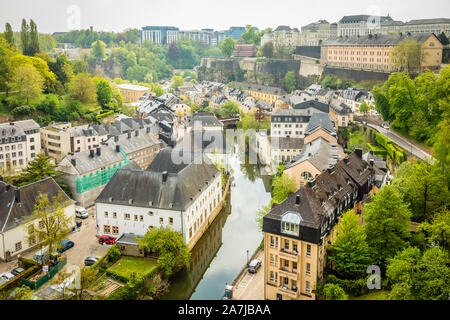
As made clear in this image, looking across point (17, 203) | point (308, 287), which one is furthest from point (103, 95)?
point (308, 287)

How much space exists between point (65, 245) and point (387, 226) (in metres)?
18.3

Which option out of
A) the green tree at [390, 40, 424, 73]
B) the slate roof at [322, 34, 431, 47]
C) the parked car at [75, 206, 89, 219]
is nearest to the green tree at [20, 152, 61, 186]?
the parked car at [75, 206, 89, 219]

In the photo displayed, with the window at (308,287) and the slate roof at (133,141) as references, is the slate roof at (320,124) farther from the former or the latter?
the window at (308,287)

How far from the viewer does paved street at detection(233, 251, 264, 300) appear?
20.4 m

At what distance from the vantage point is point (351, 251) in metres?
19.1

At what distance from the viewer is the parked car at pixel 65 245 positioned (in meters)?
24.5

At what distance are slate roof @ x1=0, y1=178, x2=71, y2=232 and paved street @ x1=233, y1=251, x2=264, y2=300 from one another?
1318 centimetres

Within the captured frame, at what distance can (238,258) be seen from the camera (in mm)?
26422

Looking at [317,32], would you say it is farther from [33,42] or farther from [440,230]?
[440,230]

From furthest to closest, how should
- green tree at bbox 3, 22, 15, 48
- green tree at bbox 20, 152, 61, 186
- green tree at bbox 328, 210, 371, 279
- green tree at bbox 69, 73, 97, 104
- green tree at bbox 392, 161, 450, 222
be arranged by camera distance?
green tree at bbox 69, 73, 97, 104 < green tree at bbox 3, 22, 15, 48 < green tree at bbox 20, 152, 61, 186 < green tree at bbox 392, 161, 450, 222 < green tree at bbox 328, 210, 371, 279

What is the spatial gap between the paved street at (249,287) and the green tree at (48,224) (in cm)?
1038

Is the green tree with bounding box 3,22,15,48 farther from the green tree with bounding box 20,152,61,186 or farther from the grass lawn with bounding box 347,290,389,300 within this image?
the grass lawn with bounding box 347,290,389,300
